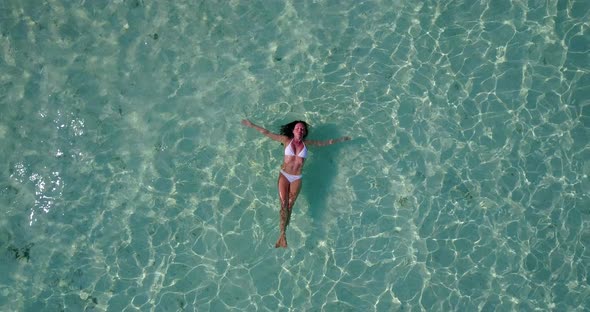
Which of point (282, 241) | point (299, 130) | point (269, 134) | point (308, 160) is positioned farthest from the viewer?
point (308, 160)

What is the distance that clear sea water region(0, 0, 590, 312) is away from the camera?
10336 millimetres

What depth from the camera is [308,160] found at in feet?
35.5

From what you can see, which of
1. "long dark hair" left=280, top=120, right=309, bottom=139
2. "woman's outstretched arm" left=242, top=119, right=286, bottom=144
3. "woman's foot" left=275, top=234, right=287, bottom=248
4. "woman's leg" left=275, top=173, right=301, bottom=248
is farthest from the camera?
"long dark hair" left=280, top=120, right=309, bottom=139

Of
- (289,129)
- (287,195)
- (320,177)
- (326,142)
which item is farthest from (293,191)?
(289,129)

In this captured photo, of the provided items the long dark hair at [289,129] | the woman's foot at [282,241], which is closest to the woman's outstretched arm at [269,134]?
the long dark hair at [289,129]

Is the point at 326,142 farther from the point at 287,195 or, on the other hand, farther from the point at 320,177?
the point at 287,195

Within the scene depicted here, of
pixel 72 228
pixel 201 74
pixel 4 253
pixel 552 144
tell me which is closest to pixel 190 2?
pixel 201 74

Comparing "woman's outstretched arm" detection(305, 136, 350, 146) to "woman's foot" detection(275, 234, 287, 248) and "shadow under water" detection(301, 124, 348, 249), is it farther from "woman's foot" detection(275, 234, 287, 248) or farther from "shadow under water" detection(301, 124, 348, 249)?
"woman's foot" detection(275, 234, 287, 248)

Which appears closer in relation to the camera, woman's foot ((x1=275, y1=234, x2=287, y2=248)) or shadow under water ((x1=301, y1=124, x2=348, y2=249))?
woman's foot ((x1=275, y1=234, x2=287, y2=248))

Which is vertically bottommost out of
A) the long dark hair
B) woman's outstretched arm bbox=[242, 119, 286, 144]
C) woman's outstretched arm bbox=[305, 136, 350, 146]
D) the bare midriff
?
the bare midriff

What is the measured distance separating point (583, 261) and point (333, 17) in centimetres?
565

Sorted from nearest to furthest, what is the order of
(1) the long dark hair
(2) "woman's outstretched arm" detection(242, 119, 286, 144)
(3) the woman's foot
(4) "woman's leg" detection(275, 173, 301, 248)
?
(3) the woman's foot < (4) "woman's leg" detection(275, 173, 301, 248) < (2) "woman's outstretched arm" detection(242, 119, 286, 144) < (1) the long dark hair

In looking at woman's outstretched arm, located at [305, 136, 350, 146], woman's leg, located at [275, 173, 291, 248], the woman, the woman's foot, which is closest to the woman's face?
the woman

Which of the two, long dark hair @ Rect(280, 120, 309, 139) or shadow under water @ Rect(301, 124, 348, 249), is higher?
long dark hair @ Rect(280, 120, 309, 139)
